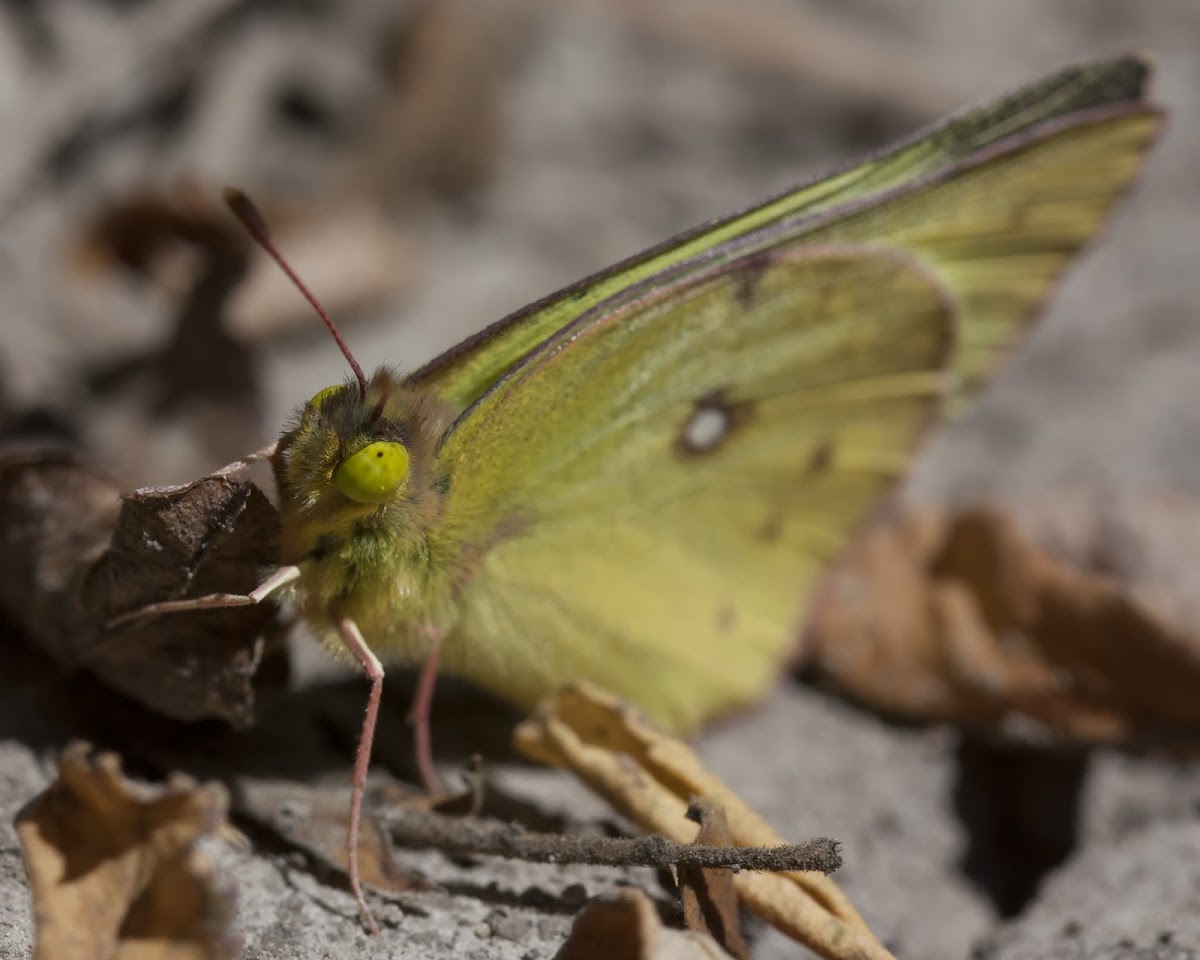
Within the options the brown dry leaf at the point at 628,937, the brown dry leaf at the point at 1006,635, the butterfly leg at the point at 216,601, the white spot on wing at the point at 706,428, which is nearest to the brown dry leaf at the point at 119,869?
the butterfly leg at the point at 216,601

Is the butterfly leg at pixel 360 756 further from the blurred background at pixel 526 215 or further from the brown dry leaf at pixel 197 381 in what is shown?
the brown dry leaf at pixel 197 381

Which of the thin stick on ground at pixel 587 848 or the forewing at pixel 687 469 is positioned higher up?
the forewing at pixel 687 469

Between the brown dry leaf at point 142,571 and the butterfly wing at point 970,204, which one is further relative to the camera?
the butterfly wing at point 970,204

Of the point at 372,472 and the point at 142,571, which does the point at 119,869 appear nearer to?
the point at 142,571

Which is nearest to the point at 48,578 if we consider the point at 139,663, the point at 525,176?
the point at 139,663

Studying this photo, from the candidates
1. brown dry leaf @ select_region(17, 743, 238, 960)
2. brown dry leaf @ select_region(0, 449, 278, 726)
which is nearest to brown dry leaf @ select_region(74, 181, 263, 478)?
brown dry leaf @ select_region(0, 449, 278, 726)

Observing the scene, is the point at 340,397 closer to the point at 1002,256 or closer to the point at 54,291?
the point at 1002,256
